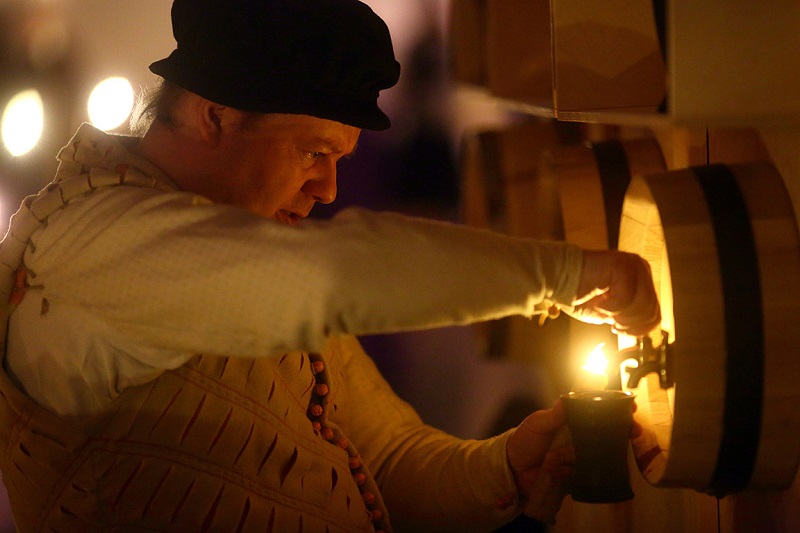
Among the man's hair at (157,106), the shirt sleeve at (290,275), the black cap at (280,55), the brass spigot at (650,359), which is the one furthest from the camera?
the man's hair at (157,106)

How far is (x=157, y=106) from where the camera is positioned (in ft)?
4.32

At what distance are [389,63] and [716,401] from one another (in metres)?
0.65

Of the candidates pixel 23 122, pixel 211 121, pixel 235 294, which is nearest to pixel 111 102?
pixel 23 122

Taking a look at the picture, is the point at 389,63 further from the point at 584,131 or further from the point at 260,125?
the point at 584,131

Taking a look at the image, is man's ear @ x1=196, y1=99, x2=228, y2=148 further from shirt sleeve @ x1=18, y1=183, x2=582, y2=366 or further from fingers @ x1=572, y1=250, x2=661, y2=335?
fingers @ x1=572, y1=250, x2=661, y2=335

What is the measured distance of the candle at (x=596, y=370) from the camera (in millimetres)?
1181

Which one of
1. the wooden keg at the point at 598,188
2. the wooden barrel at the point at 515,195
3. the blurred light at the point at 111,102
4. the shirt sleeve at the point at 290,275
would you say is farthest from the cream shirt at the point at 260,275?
the blurred light at the point at 111,102

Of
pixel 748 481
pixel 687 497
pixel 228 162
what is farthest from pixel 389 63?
pixel 687 497

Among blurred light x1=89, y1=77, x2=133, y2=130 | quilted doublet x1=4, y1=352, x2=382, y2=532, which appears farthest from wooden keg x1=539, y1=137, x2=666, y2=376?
blurred light x1=89, y1=77, x2=133, y2=130

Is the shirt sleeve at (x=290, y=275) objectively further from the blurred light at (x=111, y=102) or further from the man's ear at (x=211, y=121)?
the blurred light at (x=111, y=102)

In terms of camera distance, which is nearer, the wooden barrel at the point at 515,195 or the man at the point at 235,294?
the man at the point at 235,294

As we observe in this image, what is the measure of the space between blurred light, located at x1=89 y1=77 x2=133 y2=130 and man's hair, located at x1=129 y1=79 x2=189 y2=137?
Answer: 3.47 ft

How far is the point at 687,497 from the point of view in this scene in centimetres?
146

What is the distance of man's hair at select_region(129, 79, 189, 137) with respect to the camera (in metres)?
1.27
